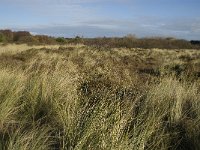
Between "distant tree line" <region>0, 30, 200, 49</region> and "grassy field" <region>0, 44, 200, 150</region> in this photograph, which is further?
"distant tree line" <region>0, 30, 200, 49</region>

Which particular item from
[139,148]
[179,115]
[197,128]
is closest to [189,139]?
[197,128]

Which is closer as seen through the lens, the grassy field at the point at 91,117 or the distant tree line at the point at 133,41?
the grassy field at the point at 91,117

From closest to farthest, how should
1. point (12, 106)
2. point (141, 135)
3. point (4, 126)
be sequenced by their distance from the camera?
point (141, 135), point (4, 126), point (12, 106)

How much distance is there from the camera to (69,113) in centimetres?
597

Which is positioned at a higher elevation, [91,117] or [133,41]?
[91,117]

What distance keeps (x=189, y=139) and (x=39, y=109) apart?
96.1 inches

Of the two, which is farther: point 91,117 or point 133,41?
point 133,41

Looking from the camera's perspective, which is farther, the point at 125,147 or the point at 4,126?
the point at 4,126

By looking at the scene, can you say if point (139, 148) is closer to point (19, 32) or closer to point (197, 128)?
point (197, 128)

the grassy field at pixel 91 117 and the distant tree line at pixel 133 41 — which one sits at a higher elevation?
the grassy field at pixel 91 117

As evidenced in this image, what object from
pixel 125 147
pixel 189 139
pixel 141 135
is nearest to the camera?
pixel 125 147

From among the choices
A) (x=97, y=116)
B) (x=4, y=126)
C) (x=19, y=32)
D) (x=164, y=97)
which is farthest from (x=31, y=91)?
(x=19, y=32)

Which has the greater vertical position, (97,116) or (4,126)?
(97,116)

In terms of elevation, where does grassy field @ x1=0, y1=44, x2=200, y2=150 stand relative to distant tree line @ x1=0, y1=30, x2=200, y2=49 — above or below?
above
